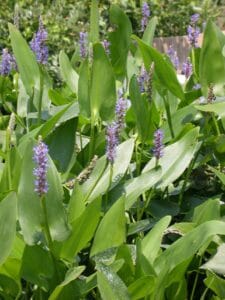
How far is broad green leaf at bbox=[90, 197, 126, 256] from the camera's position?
1135mm

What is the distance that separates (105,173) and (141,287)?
0.32m

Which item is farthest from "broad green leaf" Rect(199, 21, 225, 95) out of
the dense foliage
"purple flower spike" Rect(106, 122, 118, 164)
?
"purple flower spike" Rect(106, 122, 118, 164)

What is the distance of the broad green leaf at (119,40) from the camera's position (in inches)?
71.3

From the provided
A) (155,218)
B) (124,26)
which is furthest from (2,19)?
(155,218)

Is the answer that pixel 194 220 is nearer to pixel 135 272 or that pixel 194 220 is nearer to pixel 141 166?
pixel 135 272

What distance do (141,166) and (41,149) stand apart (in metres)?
0.56

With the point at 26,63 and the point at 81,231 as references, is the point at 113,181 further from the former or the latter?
the point at 26,63

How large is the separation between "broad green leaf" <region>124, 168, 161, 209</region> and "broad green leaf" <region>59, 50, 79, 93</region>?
0.62 meters

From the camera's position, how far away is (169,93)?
1.70m

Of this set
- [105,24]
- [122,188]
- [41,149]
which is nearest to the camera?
[41,149]

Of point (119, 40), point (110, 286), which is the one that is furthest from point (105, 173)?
point (119, 40)

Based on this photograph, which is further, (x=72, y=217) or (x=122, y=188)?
(x=122, y=188)

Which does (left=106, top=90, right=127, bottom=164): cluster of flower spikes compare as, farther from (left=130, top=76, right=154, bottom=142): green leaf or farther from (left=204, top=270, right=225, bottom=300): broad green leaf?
(left=204, top=270, right=225, bottom=300): broad green leaf

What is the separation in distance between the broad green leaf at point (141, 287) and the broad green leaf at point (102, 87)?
0.50 metres
